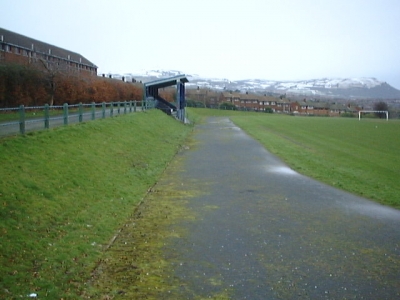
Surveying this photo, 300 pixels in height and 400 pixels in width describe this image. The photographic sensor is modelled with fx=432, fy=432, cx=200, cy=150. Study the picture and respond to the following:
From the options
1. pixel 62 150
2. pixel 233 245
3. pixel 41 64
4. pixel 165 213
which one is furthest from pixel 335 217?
pixel 41 64

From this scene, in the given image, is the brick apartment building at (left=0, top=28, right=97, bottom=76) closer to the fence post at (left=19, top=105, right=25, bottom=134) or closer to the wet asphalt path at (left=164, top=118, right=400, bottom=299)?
the fence post at (left=19, top=105, right=25, bottom=134)

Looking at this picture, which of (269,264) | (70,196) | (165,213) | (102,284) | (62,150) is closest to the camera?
(102,284)

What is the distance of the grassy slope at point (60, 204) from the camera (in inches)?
239

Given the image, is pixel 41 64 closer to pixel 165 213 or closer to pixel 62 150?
pixel 62 150

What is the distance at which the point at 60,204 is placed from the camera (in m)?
8.86

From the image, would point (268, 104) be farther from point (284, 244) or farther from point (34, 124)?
point (284, 244)

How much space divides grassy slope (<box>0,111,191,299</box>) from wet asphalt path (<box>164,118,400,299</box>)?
1.52m

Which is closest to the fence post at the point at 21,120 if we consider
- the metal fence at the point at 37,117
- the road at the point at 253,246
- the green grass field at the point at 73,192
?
the metal fence at the point at 37,117

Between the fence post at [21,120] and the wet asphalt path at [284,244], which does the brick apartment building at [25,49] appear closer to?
the fence post at [21,120]

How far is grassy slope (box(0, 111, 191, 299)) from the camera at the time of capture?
6.07 meters

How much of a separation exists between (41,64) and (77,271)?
114 ft

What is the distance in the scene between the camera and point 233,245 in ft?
26.1

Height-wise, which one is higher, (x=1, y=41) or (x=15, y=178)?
(x=1, y=41)

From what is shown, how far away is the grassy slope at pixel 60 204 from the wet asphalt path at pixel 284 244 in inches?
59.9
